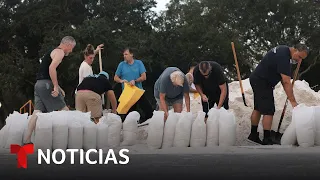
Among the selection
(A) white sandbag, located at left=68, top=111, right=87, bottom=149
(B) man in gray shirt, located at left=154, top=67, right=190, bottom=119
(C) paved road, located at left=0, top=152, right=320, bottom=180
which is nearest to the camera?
(C) paved road, located at left=0, top=152, right=320, bottom=180

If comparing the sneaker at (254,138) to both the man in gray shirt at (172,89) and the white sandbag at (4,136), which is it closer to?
the man in gray shirt at (172,89)

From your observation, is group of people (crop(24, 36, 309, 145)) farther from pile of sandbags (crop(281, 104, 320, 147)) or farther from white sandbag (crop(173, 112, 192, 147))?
white sandbag (crop(173, 112, 192, 147))

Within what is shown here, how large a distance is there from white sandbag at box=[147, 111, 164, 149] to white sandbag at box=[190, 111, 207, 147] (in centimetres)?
38

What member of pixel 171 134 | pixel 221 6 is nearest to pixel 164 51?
pixel 221 6

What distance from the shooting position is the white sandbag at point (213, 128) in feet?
24.8

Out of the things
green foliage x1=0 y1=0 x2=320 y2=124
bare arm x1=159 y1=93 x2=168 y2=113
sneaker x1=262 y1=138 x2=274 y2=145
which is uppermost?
green foliage x1=0 y1=0 x2=320 y2=124

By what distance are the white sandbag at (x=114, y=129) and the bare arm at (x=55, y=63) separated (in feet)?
2.84

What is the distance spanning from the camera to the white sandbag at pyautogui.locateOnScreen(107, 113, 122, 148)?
25.8 feet

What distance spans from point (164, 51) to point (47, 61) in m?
22.7

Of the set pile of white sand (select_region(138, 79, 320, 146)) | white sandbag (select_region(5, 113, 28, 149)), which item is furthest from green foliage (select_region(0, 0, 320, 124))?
white sandbag (select_region(5, 113, 28, 149))

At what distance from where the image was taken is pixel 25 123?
296 inches

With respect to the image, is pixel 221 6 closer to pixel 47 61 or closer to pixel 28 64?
pixel 28 64

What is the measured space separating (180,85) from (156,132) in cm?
80

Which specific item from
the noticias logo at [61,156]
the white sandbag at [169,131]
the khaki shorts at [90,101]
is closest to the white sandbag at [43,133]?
the noticias logo at [61,156]
